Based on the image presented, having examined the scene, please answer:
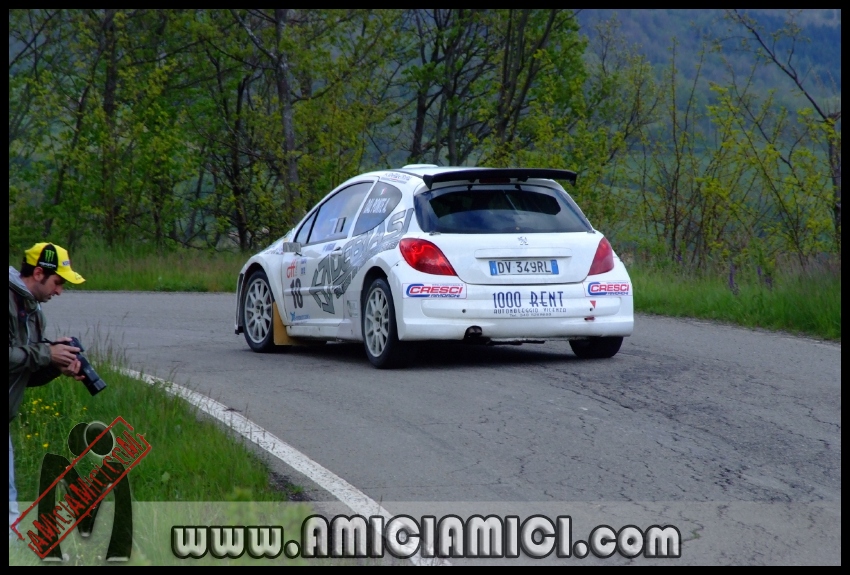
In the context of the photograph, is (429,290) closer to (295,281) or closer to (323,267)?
(323,267)

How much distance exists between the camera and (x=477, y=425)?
7.69m

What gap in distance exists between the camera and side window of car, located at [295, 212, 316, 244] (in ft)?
39.1

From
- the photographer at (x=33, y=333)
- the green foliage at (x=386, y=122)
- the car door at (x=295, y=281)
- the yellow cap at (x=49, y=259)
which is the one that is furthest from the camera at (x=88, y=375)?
the green foliage at (x=386, y=122)

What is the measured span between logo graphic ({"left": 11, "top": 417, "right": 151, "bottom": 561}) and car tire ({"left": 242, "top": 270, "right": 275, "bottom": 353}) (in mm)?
5232

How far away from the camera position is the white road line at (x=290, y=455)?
5.70m

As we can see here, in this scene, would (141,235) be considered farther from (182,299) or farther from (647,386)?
(647,386)

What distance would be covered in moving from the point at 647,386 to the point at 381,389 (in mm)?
1993

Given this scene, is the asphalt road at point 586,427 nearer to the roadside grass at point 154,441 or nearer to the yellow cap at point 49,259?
the roadside grass at point 154,441

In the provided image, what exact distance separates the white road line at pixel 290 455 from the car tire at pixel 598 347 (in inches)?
141

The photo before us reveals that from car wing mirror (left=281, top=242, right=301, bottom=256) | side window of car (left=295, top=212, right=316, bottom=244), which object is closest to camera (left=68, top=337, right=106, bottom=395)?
car wing mirror (left=281, top=242, right=301, bottom=256)

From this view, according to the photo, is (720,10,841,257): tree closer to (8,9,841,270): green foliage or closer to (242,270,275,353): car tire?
(8,9,841,270): green foliage

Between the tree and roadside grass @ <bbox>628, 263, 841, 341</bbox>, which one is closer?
roadside grass @ <bbox>628, 263, 841, 341</bbox>

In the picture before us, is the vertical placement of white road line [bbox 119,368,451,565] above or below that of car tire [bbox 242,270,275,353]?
below
